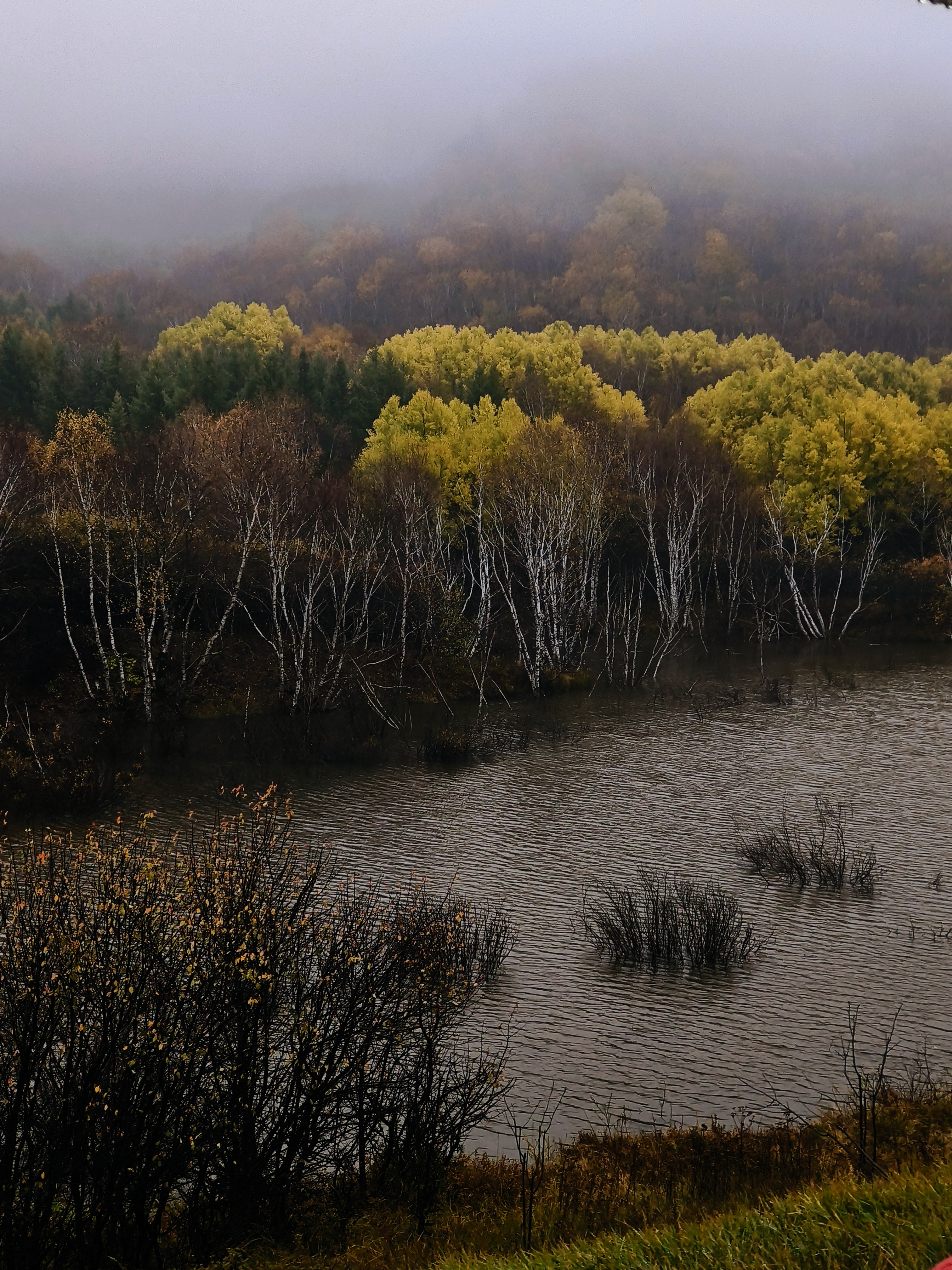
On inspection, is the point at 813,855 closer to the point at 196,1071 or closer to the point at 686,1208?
the point at 686,1208

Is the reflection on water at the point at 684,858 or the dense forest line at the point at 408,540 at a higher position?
the dense forest line at the point at 408,540

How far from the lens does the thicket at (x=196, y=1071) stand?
26.9 feet

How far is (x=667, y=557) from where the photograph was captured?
54781 mm

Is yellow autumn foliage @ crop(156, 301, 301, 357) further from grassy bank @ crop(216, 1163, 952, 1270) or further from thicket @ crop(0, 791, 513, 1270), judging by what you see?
grassy bank @ crop(216, 1163, 952, 1270)

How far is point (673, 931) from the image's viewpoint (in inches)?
639

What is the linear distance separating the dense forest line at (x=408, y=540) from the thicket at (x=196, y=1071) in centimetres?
1731

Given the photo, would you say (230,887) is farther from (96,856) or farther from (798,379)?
(798,379)

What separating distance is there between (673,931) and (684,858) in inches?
193

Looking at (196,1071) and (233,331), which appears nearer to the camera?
(196,1071)

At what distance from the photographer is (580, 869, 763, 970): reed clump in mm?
16047

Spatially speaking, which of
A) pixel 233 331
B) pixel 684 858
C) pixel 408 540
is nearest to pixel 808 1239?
pixel 684 858

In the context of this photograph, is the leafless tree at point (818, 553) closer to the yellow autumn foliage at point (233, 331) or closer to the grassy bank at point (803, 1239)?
the yellow autumn foliage at point (233, 331)

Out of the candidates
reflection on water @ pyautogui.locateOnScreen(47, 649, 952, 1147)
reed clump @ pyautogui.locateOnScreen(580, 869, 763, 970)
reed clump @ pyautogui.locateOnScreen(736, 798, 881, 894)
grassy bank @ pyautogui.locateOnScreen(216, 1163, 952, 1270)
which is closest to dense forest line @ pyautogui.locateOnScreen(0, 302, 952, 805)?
reflection on water @ pyautogui.locateOnScreen(47, 649, 952, 1147)

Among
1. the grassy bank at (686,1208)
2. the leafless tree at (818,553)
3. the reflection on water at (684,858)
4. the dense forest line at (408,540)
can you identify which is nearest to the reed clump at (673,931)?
the reflection on water at (684,858)
